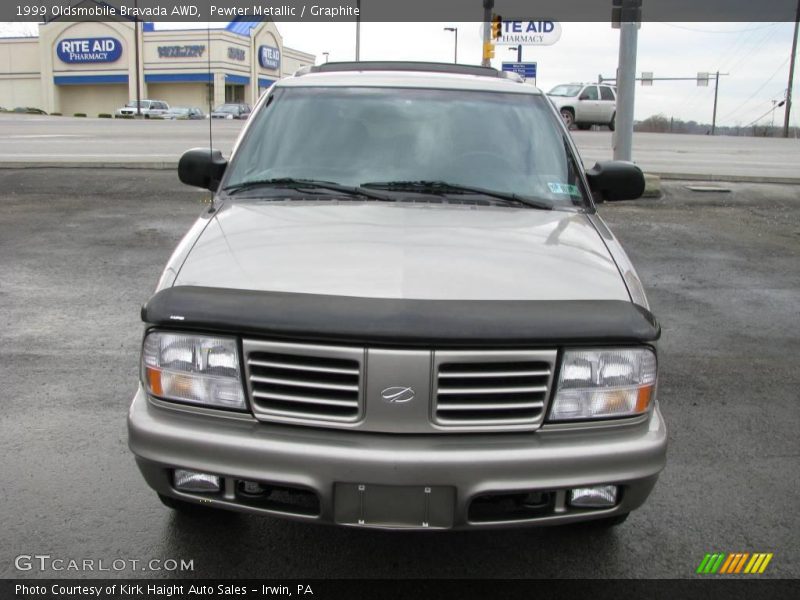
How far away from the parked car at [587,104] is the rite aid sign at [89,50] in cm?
4572

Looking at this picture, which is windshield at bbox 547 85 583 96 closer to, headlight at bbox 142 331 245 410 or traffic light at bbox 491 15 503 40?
traffic light at bbox 491 15 503 40

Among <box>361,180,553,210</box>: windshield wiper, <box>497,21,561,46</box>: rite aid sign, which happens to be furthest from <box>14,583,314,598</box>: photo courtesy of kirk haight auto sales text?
<box>497,21,561,46</box>: rite aid sign

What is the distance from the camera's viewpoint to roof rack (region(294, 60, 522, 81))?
4680mm

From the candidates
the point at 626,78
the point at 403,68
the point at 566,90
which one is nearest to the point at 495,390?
the point at 403,68

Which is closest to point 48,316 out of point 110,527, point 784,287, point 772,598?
point 110,527

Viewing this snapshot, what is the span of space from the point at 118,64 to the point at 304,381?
223 ft

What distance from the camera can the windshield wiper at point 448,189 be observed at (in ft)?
11.7

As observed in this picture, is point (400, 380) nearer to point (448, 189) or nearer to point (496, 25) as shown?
point (448, 189)

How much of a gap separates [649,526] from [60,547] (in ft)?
7.87

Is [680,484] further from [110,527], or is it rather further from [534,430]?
[110,527]

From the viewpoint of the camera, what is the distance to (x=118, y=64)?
63.8 m

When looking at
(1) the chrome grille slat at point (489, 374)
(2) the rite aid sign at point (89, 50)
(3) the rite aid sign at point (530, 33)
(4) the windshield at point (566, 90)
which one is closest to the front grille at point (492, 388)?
(1) the chrome grille slat at point (489, 374)

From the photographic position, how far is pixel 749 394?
4.93 m

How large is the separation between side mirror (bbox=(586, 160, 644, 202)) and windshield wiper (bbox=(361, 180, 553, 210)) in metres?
0.70
